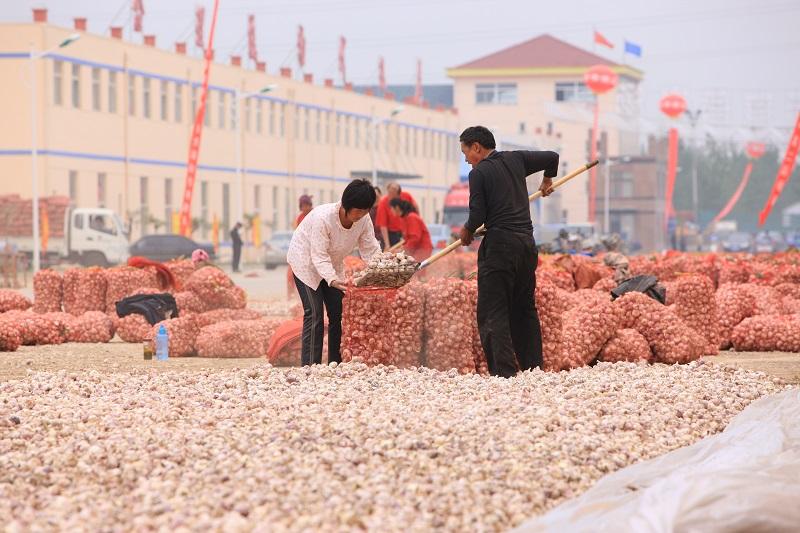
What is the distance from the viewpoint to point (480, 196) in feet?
35.7

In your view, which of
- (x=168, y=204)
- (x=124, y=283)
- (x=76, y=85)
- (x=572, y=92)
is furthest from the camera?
(x=572, y=92)

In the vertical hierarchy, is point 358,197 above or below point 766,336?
above

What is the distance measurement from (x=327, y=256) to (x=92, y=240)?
1371 inches

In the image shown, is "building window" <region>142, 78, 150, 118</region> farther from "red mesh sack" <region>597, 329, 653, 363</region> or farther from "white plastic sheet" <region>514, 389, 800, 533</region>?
"white plastic sheet" <region>514, 389, 800, 533</region>

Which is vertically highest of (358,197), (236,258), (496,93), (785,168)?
(496,93)

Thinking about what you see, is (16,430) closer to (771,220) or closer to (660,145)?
(660,145)

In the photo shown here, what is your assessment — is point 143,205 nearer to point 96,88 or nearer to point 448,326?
point 96,88

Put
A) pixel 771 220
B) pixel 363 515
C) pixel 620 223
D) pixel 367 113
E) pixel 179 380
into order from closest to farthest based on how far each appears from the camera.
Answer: pixel 363 515
pixel 179 380
pixel 367 113
pixel 620 223
pixel 771 220

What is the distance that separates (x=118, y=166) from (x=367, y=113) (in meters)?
28.4

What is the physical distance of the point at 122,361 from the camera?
1426 centimetres

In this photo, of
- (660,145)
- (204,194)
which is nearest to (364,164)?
(204,194)

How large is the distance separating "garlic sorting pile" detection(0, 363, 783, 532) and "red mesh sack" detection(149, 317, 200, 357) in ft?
14.1

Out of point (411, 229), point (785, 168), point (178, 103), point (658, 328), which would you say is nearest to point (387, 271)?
point (658, 328)

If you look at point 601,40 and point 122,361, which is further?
point 601,40
